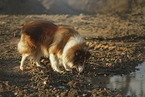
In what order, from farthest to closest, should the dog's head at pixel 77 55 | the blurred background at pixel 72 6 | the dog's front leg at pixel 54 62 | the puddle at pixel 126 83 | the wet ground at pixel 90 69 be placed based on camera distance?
the blurred background at pixel 72 6 < the dog's front leg at pixel 54 62 < the dog's head at pixel 77 55 < the puddle at pixel 126 83 < the wet ground at pixel 90 69

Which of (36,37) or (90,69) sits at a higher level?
(36,37)

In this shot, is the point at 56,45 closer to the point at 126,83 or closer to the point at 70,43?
the point at 70,43

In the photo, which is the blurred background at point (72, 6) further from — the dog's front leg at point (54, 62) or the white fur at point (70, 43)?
the white fur at point (70, 43)

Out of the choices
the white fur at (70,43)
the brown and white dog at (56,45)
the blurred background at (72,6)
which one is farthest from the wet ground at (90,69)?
the blurred background at (72,6)

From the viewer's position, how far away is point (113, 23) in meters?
12.0

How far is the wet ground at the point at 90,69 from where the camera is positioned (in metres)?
4.77

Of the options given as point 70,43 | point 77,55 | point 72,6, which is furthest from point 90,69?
point 72,6

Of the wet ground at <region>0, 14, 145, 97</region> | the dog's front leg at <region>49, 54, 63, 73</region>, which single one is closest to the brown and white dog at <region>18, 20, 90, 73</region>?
the dog's front leg at <region>49, 54, 63, 73</region>

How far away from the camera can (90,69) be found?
614 cm

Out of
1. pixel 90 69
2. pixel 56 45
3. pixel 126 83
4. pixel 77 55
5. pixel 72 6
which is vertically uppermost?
pixel 72 6

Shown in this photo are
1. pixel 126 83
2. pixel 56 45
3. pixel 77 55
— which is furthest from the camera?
pixel 126 83

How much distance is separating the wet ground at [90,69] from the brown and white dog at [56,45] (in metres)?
0.45

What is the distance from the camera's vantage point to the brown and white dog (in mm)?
5312

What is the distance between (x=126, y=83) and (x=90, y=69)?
1.21 meters
